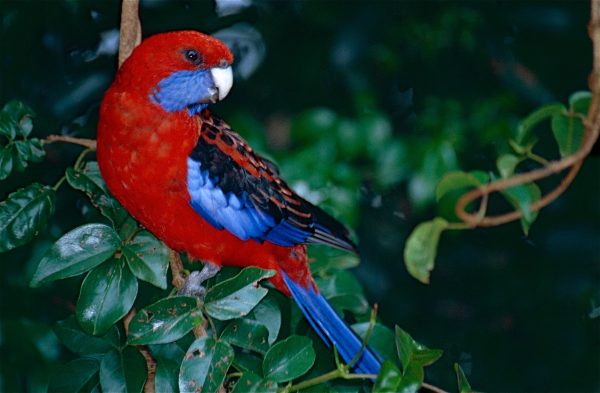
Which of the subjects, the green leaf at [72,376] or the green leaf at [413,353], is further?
the green leaf at [72,376]

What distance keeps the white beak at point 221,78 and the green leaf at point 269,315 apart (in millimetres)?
428

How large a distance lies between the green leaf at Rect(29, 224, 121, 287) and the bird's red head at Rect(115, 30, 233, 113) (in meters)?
0.31

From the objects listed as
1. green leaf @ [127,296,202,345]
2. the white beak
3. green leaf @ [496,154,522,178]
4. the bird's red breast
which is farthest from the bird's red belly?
green leaf @ [496,154,522,178]

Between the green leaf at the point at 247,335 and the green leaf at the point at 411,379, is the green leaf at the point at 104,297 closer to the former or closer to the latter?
the green leaf at the point at 247,335

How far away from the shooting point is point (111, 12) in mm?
2350

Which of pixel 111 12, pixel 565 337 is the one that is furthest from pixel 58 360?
pixel 565 337

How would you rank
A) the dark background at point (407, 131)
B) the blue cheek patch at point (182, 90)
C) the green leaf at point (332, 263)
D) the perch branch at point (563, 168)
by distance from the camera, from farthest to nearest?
the dark background at point (407, 131) < the green leaf at point (332, 263) < the blue cheek patch at point (182, 90) < the perch branch at point (563, 168)

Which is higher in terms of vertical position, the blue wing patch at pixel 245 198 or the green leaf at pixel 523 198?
the green leaf at pixel 523 198

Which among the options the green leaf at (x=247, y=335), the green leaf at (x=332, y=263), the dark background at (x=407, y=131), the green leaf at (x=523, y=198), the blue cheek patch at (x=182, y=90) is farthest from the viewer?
the dark background at (x=407, y=131)

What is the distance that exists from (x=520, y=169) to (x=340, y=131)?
0.54 metres

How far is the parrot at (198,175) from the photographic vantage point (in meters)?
1.84

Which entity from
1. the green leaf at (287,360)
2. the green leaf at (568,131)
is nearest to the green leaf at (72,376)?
the green leaf at (287,360)

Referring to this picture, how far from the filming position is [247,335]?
5.39 ft

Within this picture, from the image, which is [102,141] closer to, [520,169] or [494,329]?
[520,169]
